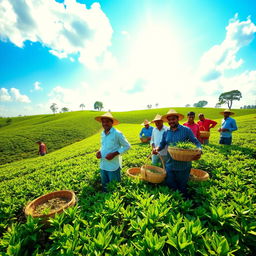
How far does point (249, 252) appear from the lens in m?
1.79

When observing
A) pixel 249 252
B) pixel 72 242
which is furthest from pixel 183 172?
Answer: pixel 72 242

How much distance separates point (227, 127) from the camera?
23.6 ft

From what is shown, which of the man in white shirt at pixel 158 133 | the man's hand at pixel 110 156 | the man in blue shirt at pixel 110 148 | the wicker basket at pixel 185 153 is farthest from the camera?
the man in white shirt at pixel 158 133

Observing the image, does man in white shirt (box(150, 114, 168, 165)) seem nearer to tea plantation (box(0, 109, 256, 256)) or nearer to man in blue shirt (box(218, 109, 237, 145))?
tea plantation (box(0, 109, 256, 256))

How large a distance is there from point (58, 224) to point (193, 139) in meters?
3.52

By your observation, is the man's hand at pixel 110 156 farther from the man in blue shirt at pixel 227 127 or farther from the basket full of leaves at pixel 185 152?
the man in blue shirt at pixel 227 127

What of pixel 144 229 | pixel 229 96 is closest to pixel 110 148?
pixel 144 229

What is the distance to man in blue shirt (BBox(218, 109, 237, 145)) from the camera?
23.2ft

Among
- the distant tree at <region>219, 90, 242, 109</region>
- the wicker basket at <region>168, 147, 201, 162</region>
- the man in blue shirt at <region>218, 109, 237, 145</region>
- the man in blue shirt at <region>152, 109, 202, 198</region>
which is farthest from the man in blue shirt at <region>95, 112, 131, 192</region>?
the distant tree at <region>219, 90, 242, 109</region>

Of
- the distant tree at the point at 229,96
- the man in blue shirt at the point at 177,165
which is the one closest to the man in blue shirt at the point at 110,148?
the man in blue shirt at the point at 177,165

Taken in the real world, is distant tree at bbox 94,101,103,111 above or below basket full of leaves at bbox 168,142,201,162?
above

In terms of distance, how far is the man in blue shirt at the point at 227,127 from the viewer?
7074 millimetres

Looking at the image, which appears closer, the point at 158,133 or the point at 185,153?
the point at 185,153

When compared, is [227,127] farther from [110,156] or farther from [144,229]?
[144,229]
